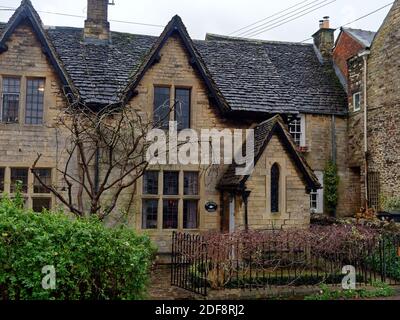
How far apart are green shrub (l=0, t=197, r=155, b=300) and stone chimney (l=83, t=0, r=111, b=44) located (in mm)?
11547

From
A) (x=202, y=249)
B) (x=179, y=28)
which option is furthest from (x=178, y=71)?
(x=202, y=249)

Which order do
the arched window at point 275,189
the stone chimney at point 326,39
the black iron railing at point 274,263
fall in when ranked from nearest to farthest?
1. the black iron railing at point 274,263
2. the arched window at point 275,189
3. the stone chimney at point 326,39

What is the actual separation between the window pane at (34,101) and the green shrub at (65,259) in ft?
24.3

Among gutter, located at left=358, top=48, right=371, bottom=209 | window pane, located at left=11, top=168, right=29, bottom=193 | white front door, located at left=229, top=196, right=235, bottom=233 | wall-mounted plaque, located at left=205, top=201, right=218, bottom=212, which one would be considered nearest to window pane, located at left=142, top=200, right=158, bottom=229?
wall-mounted plaque, located at left=205, top=201, right=218, bottom=212

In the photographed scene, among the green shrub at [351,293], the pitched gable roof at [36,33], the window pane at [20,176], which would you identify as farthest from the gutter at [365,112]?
the window pane at [20,176]

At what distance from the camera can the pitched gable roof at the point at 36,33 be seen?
14.2 metres

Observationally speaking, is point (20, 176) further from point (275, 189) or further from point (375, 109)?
point (375, 109)

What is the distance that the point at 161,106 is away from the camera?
15.3 metres

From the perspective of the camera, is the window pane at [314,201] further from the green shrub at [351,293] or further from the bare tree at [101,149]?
the green shrub at [351,293]

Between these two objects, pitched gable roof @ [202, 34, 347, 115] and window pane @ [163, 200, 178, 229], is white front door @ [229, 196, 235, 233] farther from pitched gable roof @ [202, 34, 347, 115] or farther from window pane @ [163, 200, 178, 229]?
pitched gable roof @ [202, 34, 347, 115]

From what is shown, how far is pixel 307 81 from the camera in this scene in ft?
76.3

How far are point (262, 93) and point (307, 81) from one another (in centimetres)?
745

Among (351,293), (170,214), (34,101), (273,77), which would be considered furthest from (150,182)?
(351,293)
